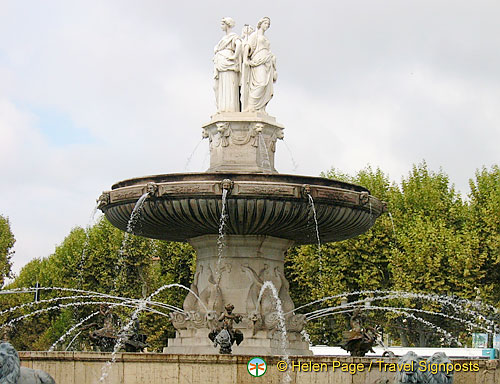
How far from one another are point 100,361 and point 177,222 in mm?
3885

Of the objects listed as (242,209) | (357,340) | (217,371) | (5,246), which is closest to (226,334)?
(217,371)

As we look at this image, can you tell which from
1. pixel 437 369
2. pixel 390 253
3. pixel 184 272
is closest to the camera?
pixel 437 369

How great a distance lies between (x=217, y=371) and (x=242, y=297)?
14.2 feet

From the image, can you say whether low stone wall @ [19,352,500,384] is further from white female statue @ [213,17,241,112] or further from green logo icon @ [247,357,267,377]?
white female statue @ [213,17,241,112]

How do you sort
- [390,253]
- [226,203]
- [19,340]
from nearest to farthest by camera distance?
[226,203] < [390,253] < [19,340]

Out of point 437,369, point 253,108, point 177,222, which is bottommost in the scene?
point 437,369

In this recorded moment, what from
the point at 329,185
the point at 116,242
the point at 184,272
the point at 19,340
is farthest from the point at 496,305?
the point at 19,340

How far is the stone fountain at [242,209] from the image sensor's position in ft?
50.9

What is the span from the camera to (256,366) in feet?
40.4

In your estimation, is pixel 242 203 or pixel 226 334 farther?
pixel 242 203

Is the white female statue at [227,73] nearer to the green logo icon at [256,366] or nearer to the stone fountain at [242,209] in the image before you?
the stone fountain at [242,209]

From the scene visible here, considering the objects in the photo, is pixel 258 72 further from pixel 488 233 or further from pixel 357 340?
pixel 488 233

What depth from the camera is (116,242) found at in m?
37.6

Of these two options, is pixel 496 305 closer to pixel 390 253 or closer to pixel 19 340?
pixel 390 253
